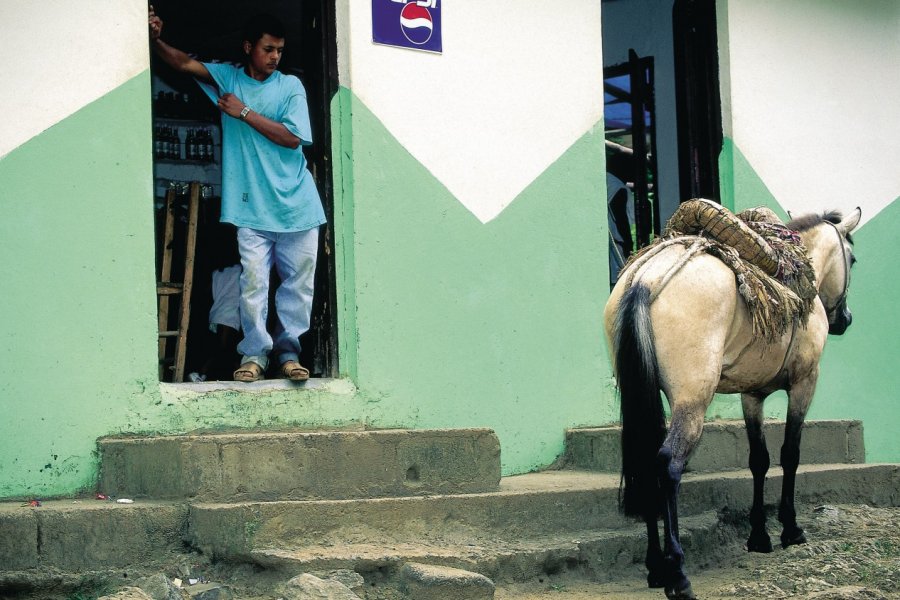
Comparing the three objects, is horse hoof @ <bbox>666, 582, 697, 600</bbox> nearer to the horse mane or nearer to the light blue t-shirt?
the horse mane

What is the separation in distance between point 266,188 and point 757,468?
3.09 metres

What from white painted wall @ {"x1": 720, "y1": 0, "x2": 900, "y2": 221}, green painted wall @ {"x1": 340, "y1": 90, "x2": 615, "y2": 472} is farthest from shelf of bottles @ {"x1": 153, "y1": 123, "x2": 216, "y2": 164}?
white painted wall @ {"x1": 720, "y1": 0, "x2": 900, "y2": 221}

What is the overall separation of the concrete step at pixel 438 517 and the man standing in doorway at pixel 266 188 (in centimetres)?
121

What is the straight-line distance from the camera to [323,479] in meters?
5.27

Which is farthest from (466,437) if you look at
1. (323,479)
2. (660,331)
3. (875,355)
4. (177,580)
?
(875,355)

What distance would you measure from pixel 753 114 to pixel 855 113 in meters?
1.11

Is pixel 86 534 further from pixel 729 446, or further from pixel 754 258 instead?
pixel 729 446

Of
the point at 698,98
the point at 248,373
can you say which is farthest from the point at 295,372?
the point at 698,98

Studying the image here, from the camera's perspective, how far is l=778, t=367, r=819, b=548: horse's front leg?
6.07 meters

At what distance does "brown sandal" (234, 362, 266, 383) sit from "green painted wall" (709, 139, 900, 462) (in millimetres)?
4005

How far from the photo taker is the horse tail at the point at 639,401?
505 cm

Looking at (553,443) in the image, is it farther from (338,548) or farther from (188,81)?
(188,81)

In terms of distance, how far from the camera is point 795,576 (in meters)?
5.17

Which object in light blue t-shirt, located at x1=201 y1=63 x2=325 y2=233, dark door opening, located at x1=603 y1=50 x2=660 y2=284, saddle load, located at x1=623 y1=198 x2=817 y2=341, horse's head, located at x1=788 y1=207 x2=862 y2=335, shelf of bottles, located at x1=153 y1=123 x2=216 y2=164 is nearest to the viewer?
saddle load, located at x1=623 y1=198 x2=817 y2=341
